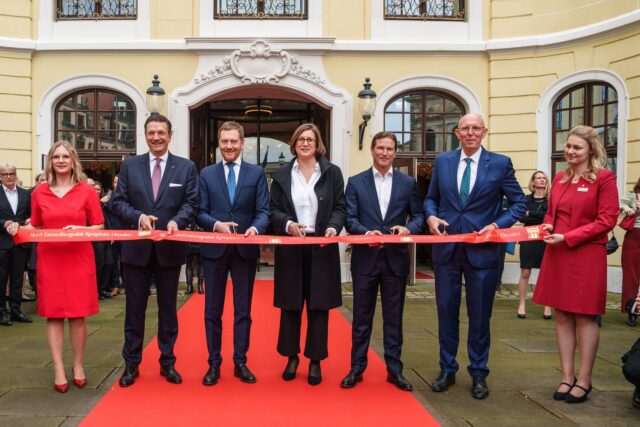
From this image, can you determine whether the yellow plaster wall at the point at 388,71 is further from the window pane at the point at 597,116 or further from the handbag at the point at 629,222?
the handbag at the point at 629,222

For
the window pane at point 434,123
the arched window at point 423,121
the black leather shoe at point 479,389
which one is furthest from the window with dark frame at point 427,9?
the black leather shoe at point 479,389

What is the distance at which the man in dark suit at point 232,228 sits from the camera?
14.1 ft

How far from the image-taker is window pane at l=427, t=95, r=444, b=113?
438 inches

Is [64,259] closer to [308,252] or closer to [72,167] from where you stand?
[72,167]

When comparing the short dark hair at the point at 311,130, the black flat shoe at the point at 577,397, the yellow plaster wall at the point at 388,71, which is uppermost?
the yellow plaster wall at the point at 388,71

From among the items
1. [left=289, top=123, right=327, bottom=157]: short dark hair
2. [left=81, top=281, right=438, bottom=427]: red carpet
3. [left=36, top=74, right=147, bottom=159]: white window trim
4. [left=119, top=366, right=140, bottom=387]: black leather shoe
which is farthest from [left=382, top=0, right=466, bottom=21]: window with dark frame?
[left=119, top=366, right=140, bottom=387]: black leather shoe

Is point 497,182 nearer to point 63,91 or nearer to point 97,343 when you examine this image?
point 97,343

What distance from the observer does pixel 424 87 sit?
35.9ft

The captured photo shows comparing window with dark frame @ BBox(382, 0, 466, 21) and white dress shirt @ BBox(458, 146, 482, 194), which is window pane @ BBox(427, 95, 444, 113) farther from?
white dress shirt @ BBox(458, 146, 482, 194)

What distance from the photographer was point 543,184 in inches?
277

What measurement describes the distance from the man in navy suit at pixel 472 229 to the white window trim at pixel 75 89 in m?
7.88

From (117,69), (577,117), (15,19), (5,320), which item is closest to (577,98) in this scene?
(577,117)

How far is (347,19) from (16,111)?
6.67 metres

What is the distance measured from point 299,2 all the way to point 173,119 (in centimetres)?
343
